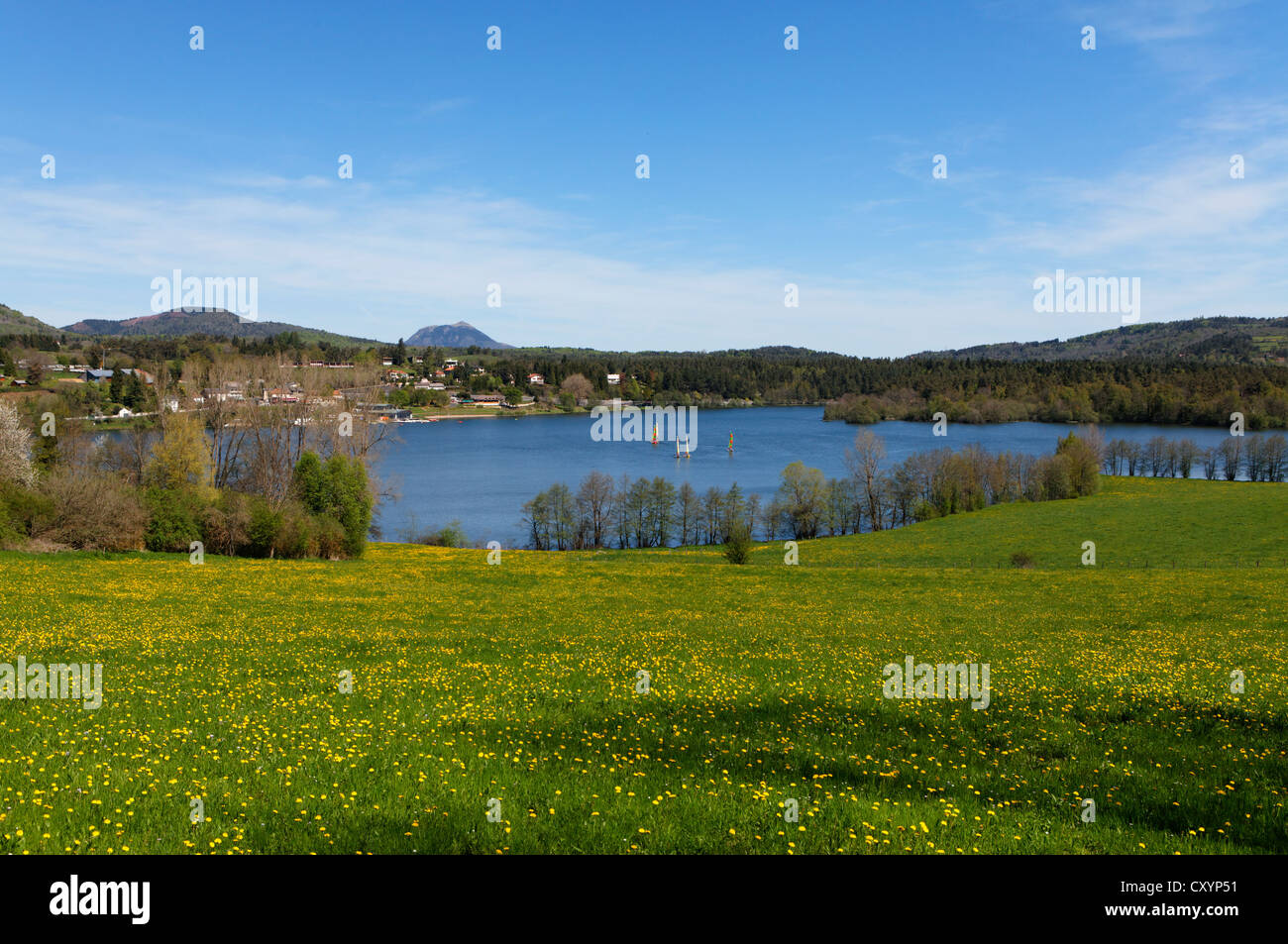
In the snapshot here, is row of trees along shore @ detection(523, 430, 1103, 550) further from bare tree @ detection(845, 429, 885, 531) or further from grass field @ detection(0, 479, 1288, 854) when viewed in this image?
grass field @ detection(0, 479, 1288, 854)

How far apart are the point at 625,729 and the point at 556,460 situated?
129m

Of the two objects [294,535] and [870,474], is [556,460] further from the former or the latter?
[294,535]

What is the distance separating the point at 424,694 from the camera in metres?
13.3

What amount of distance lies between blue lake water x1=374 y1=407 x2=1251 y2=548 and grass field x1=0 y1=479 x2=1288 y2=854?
56.9 m

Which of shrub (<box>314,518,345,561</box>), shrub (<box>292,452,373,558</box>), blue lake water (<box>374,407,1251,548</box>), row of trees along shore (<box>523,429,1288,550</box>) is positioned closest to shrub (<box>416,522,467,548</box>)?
blue lake water (<box>374,407,1251,548</box>)

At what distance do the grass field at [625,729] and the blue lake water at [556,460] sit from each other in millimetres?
56876

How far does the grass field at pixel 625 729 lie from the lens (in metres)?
7.46

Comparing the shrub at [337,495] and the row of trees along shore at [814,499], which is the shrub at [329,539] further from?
the row of trees along shore at [814,499]

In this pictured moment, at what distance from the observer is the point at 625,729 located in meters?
11.5

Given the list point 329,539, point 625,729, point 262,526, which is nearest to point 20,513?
point 262,526

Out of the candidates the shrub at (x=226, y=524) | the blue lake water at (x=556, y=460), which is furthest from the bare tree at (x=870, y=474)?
the shrub at (x=226, y=524)
